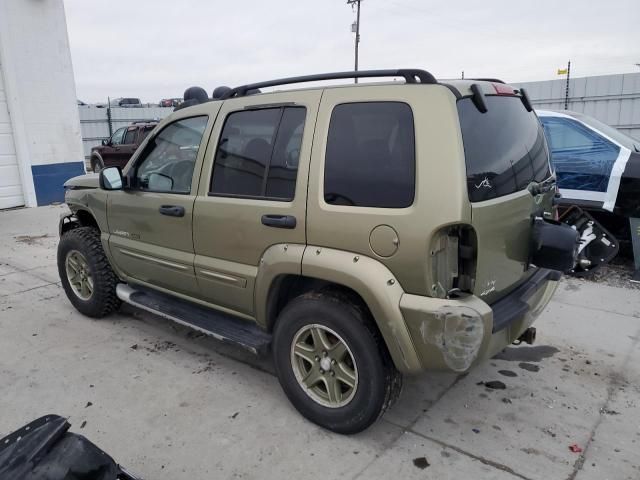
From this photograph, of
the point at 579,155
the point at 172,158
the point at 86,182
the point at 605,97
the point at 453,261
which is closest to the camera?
the point at 453,261

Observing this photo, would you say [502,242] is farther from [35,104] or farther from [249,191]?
[35,104]

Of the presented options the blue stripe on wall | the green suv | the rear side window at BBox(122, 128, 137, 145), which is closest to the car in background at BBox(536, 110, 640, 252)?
the green suv

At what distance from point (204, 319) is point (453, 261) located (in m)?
1.87

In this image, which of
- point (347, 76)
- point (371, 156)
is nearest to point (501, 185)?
point (371, 156)

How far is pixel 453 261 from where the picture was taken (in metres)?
2.45

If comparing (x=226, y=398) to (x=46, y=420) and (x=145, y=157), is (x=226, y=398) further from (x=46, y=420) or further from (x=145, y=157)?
(x=145, y=157)

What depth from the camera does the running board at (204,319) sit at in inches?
125

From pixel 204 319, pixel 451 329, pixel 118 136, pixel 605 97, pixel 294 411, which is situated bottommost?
pixel 294 411

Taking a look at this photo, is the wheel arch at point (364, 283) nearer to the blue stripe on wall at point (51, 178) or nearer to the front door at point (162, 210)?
the front door at point (162, 210)

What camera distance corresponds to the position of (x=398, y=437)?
9.38 feet

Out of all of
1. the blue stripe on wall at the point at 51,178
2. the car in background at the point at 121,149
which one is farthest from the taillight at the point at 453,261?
the car in background at the point at 121,149

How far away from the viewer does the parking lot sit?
264 centimetres

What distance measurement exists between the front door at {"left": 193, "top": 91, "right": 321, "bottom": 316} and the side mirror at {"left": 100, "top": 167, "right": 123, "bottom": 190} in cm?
95

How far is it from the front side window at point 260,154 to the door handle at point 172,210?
1.08ft
